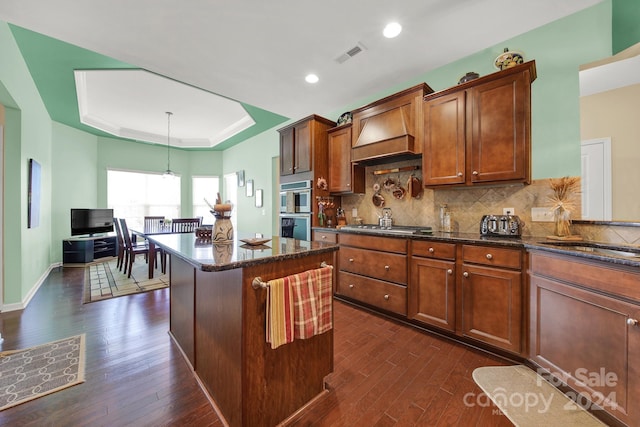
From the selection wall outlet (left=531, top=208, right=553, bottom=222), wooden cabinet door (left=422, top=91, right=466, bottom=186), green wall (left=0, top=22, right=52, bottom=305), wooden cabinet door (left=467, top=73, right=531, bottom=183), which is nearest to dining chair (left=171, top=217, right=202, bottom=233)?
green wall (left=0, top=22, right=52, bottom=305)

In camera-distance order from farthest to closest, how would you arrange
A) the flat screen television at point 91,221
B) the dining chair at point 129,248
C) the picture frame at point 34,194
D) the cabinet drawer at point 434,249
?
1. the flat screen television at point 91,221
2. the dining chair at point 129,248
3. the picture frame at point 34,194
4. the cabinet drawer at point 434,249

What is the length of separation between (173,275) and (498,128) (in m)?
3.15

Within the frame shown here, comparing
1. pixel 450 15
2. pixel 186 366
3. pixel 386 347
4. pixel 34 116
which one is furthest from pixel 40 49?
pixel 386 347

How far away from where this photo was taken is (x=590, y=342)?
140 cm

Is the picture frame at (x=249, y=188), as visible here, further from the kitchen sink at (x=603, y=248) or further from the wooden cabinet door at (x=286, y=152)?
the kitchen sink at (x=603, y=248)

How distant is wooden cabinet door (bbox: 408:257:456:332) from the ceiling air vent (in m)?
2.23

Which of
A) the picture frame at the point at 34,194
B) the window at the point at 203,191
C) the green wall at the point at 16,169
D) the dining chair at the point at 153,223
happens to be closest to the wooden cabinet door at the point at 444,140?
the green wall at the point at 16,169

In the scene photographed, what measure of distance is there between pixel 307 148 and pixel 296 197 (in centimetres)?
75

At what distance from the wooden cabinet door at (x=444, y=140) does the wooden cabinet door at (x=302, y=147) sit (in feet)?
5.24

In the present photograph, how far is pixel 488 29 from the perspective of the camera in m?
2.27

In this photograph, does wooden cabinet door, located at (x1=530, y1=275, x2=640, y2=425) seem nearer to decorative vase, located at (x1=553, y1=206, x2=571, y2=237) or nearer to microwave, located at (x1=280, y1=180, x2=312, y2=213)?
decorative vase, located at (x1=553, y1=206, x2=571, y2=237)

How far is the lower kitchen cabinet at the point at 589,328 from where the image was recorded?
1.23 meters

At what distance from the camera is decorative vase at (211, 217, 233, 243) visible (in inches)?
71.2

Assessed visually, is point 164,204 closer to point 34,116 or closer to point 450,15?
point 34,116
